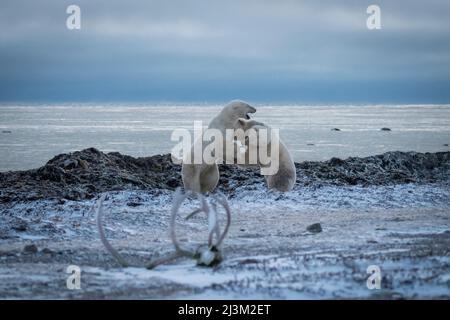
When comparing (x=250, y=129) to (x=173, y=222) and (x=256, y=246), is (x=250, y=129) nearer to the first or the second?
(x=256, y=246)

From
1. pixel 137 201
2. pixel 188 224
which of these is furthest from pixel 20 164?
pixel 188 224

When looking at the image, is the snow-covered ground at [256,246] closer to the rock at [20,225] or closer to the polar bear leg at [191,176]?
the rock at [20,225]

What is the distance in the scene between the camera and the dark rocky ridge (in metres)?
10.4

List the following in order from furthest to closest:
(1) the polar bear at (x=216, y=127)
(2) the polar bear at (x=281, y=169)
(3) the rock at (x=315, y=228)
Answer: (2) the polar bear at (x=281, y=169), (1) the polar bear at (x=216, y=127), (3) the rock at (x=315, y=228)

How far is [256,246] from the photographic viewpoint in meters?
7.20

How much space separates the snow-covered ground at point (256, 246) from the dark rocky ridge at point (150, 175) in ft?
1.72

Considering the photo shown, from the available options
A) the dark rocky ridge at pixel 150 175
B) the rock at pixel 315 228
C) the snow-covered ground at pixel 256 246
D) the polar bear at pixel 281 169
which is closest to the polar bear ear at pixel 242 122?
the polar bear at pixel 281 169

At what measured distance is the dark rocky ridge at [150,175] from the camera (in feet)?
34.2

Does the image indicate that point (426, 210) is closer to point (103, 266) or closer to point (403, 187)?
point (403, 187)

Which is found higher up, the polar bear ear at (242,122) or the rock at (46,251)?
the polar bear ear at (242,122)

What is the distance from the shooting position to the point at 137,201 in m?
9.80

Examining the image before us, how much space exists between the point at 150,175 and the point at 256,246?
4.97 m

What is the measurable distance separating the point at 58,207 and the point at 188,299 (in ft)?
15.2

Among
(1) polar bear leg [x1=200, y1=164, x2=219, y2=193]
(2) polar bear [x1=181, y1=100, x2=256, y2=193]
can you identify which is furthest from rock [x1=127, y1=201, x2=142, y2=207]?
(1) polar bear leg [x1=200, y1=164, x2=219, y2=193]
